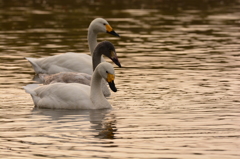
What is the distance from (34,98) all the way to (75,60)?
12.4 ft

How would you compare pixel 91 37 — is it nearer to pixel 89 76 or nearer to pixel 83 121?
pixel 89 76

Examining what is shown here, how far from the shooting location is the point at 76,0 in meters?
43.2

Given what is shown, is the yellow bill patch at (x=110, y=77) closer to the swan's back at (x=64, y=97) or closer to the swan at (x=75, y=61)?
the swan's back at (x=64, y=97)

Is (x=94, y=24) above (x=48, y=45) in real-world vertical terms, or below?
above

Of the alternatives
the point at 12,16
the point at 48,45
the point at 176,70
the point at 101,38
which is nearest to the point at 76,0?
the point at 12,16

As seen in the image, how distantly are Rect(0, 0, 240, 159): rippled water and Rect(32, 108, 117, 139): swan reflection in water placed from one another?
2 centimetres

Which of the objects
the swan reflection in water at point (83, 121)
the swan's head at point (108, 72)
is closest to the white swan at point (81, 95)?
the swan's head at point (108, 72)

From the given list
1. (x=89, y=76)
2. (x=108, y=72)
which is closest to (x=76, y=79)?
(x=89, y=76)

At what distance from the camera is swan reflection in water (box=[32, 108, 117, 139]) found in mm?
11789

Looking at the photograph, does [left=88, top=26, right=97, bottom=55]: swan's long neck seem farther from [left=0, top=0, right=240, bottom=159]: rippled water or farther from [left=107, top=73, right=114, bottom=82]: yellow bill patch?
[left=107, top=73, right=114, bottom=82]: yellow bill patch

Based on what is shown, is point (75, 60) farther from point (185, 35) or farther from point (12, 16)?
point (12, 16)

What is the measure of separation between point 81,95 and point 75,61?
4122 mm

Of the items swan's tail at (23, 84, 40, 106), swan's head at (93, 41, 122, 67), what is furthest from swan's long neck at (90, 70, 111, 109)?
swan's head at (93, 41, 122, 67)

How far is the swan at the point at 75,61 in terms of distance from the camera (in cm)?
1792
